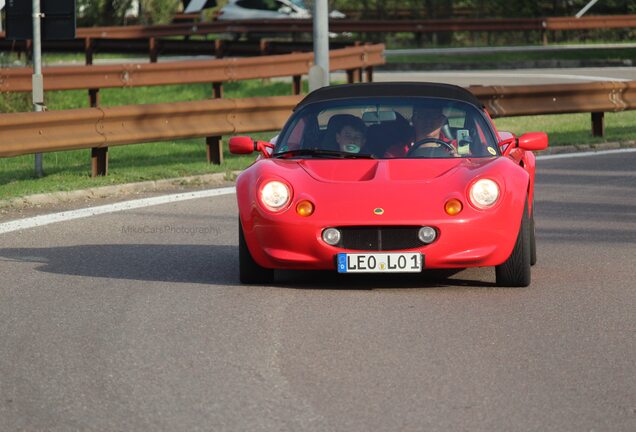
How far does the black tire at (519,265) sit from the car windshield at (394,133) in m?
0.85

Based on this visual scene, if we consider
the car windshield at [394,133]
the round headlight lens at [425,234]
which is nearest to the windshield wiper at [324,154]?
the car windshield at [394,133]

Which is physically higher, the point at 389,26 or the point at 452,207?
the point at 389,26

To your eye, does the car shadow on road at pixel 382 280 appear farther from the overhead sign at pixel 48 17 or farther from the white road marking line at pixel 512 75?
the white road marking line at pixel 512 75

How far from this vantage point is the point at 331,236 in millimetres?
8570

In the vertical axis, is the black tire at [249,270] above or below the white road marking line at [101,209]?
above

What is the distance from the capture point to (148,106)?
15.5m

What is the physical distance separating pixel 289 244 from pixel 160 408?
2870mm

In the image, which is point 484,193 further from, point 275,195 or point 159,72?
point 159,72

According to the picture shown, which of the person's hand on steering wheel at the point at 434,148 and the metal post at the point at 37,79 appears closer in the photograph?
the person's hand on steering wheel at the point at 434,148

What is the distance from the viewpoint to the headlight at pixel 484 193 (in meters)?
8.66

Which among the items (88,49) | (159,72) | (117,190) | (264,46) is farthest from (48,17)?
(88,49)

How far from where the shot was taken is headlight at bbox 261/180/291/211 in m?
8.75

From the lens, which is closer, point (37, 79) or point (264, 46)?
point (37, 79)

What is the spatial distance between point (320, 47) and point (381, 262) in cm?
1045
